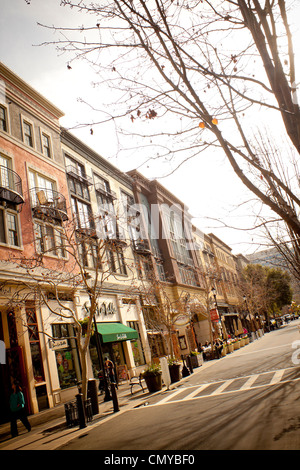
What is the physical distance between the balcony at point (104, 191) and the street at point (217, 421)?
57.8ft

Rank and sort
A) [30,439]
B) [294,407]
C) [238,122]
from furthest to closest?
[30,439] → [294,407] → [238,122]

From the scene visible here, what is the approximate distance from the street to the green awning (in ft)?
24.7

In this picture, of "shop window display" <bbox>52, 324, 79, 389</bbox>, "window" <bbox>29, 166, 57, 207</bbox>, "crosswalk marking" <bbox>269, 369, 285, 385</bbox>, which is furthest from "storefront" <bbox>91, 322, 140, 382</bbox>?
"crosswalk marking" <bbox>269, 369, 285, 385</bbox>

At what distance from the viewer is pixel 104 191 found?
27141 millimetres

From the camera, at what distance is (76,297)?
2045 cm

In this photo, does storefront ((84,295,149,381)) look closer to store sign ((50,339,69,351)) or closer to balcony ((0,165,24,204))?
store sign ((50,339,69,351))

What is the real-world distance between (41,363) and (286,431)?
13508mm

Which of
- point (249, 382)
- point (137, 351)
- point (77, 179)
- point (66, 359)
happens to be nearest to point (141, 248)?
point (137, 351)

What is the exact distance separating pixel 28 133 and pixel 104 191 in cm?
817

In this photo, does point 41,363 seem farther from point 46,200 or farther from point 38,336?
point 46,200

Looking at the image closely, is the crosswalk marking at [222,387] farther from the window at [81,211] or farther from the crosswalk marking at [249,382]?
the window at [81,211]

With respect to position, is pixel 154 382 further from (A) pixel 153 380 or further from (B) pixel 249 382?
(B) pixel 249 382

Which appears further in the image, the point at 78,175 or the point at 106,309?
the point at 78,175
